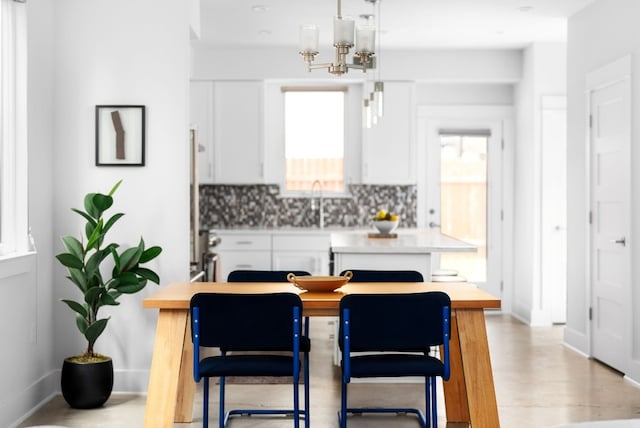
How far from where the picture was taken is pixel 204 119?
855 cm

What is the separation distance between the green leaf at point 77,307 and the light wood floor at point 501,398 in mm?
570

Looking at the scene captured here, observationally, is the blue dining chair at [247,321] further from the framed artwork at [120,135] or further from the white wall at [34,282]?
the framed artwork at [120,135]

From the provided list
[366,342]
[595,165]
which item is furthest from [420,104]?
[366,342]

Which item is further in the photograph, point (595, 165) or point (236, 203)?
point (236, 203)

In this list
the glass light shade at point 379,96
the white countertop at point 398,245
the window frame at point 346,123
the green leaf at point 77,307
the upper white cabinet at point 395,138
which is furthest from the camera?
the window frame at point 346,123

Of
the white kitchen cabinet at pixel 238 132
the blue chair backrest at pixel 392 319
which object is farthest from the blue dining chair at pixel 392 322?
the white kitchen cabinet at pixel 238 132

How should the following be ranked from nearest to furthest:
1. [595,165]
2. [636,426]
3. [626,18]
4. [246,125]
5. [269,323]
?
[636,426] < [269,323] < [626,18] < [595,165] < [246,125]

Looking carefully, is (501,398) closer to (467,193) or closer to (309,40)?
(309,40)

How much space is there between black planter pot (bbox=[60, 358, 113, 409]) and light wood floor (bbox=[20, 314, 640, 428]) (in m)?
0.06

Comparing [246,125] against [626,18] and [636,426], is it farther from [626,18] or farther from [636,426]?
[636,426]

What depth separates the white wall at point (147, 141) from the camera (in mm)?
5090

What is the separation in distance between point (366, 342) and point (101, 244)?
2160 millimetres

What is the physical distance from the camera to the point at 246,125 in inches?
337

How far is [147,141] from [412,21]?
3.07 meters
